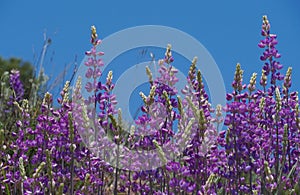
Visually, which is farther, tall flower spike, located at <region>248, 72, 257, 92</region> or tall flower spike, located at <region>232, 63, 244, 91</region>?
tall flower spike, located at <region>248, 72, 257, 92</region>

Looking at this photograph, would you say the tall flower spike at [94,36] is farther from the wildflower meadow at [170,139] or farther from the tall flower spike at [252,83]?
the tall flower spike at [252,83]

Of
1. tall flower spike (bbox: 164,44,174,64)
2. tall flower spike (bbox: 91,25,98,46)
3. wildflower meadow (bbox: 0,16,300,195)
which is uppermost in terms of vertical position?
tall flower spike (bbox: 91,25,98,46)

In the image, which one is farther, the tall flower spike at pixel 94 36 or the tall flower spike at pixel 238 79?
the tall flower spike at pixel 94 36

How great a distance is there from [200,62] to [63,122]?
51.1 inches

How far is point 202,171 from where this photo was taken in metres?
3.53

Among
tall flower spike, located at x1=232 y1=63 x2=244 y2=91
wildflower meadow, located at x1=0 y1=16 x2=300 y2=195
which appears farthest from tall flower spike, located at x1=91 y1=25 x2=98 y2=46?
tall flower spike, located at x1=232 y1=63 x2=244 y2=91

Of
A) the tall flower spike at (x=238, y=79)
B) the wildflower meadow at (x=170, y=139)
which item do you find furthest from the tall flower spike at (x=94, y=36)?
the tall flower spike at (x=238, y=79)

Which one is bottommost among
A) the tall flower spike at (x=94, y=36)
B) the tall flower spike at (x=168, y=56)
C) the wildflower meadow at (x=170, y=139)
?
the wildflower meadow at (x=170, y=139)

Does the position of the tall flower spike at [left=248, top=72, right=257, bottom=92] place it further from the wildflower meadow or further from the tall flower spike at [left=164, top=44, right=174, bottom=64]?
the tall flower spike at [left=164, top=44, right=174, bottom=64]

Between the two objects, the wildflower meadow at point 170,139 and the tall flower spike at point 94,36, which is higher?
the tall flower spike at point 94,36

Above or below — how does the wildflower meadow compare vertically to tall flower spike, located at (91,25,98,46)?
below

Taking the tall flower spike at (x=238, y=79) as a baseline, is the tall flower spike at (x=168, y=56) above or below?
above

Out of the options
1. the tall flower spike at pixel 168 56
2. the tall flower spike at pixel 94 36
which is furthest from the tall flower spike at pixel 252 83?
the tall flower spike at pixel 94 36

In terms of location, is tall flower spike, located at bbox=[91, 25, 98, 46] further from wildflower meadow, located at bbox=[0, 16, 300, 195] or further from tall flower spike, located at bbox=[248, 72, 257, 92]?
tall flower spike, located at bbox=[248, 72, 257, 92]
